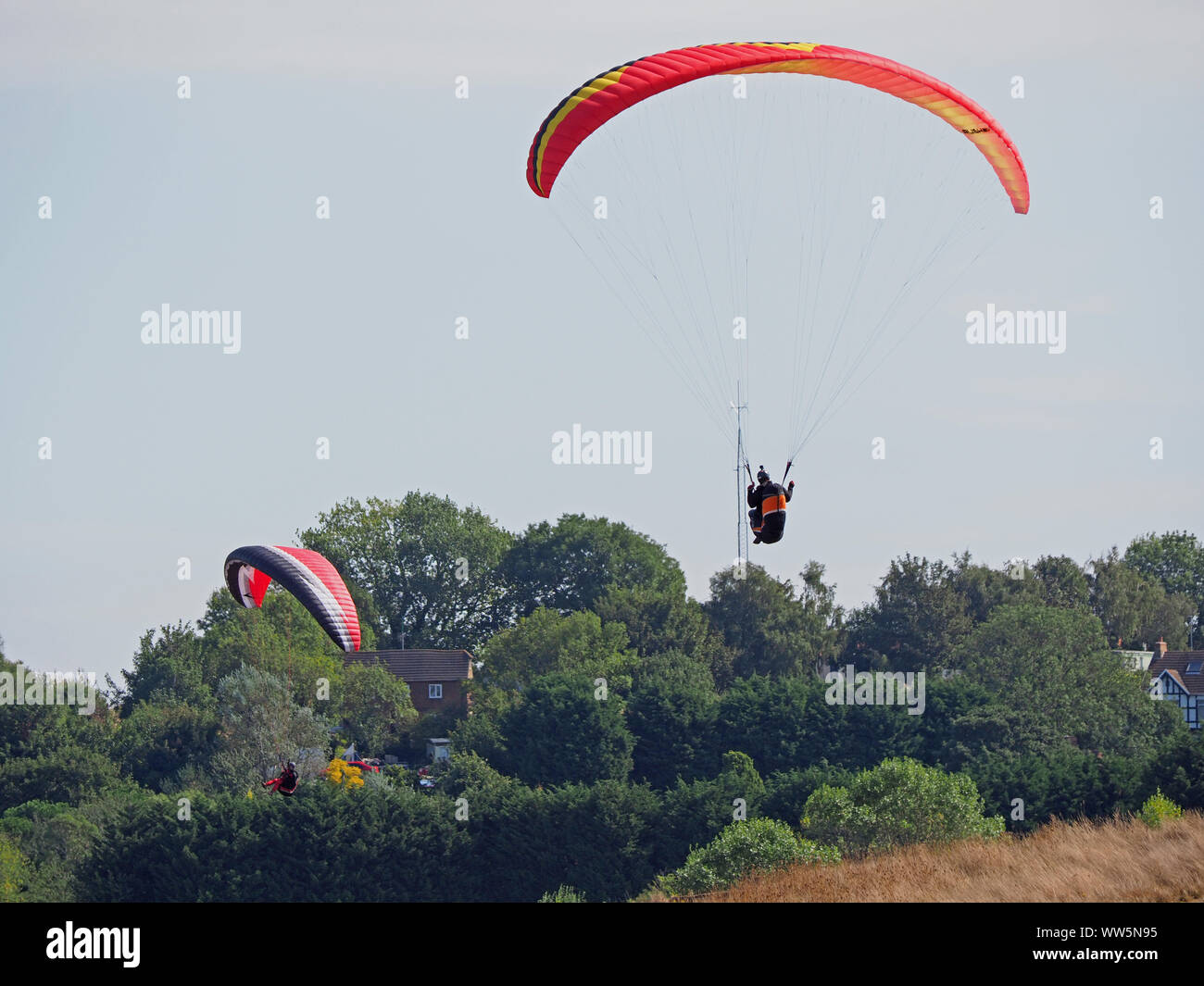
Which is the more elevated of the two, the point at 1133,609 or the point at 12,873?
the point at 1133,609

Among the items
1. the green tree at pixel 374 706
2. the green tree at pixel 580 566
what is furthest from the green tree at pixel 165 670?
the green tree at pixel 580 566

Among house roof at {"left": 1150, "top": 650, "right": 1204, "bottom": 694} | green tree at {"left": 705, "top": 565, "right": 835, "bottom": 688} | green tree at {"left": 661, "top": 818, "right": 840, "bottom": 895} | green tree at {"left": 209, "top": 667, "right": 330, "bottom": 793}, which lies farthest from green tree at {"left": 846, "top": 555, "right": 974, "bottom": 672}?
green tree at {"left": 661, "top": 818, "right": 840, "bottom": 895}

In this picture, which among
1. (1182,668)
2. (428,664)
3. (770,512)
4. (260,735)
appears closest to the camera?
(770,512)

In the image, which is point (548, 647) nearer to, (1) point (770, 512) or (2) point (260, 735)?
(2) point (260, 735)

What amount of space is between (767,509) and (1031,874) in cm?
936

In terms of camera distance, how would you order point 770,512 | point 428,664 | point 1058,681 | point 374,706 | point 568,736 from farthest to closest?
1. point 428,664
2. point 374,706
3. point 1058,681
4. point 568,736
5. point 770,512

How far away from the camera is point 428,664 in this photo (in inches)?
3750

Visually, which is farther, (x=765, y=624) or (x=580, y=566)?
(x=580, y=566)

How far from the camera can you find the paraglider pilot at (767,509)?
23.7m

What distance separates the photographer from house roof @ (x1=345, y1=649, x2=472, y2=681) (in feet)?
309

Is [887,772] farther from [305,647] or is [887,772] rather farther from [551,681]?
[305,647]

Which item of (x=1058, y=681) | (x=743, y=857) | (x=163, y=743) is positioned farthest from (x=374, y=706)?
(x=743, y=857)

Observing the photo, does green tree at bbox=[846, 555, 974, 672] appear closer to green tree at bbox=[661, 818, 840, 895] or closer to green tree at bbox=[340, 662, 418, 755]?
green tree at bbox=[340, 662, 418, 755]

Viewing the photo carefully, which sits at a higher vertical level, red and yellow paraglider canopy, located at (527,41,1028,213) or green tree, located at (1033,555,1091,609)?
red and yellow paraglider canopy, located at (527,41,1028,213)
